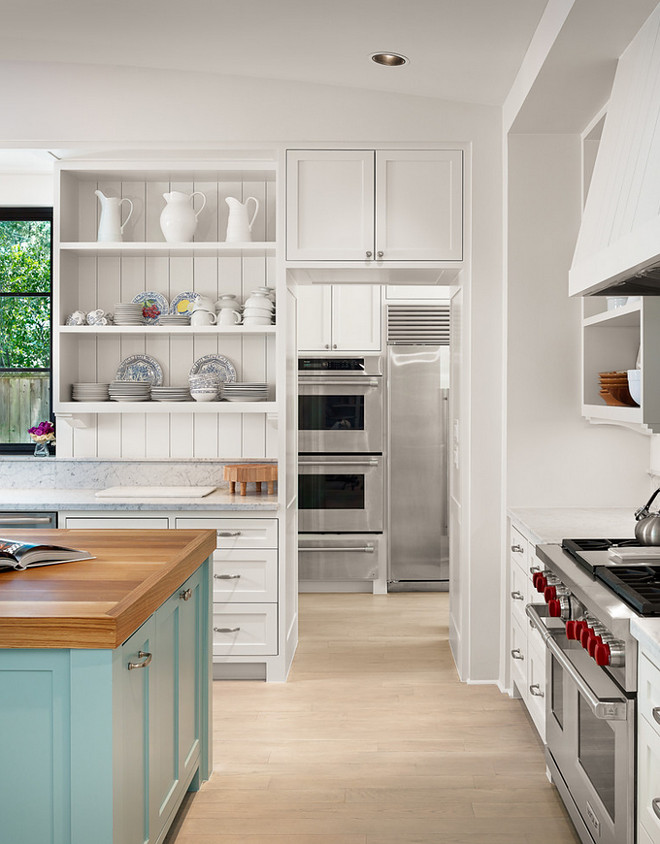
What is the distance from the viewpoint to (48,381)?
462 cm

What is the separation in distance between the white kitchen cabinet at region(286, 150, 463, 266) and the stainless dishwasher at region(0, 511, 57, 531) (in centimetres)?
173

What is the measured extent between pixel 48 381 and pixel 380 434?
2.20 metres

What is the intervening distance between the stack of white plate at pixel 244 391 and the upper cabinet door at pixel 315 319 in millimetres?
1362

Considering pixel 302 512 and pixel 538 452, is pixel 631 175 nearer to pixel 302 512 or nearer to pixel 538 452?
pixel 538 452

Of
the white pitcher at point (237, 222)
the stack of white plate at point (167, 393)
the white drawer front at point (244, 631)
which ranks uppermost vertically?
the white pitcher at point (237, 222)

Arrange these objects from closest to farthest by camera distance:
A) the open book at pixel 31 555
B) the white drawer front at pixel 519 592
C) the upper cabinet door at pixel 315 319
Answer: the open book at pixel 31 555, the white drawer front at pixel 519 592, the upper cabinet door at pixel 315 319

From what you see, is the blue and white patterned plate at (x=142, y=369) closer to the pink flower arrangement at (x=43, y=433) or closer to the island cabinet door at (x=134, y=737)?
the pink flower arrangement at (x=43, y=433)

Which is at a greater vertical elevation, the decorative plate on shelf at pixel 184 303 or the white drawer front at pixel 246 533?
the decorative plate on shelf at pixel 184 303

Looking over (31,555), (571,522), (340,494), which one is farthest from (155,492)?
(571,522)

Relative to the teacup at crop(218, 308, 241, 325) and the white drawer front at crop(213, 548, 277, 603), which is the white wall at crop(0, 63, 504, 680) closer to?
the teacup at crop(218, 308, 241, 325)

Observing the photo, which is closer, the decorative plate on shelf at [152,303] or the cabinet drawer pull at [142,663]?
the cabinet drawer pull at [142,663]

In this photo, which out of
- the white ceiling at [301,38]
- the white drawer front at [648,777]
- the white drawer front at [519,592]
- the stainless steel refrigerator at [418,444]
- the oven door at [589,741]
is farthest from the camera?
the stainless steel refrigerator at [418,444]

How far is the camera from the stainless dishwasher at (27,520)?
3.74 metres

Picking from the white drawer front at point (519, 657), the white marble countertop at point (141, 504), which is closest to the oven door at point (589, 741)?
the white drawer front at point (519, 657)
